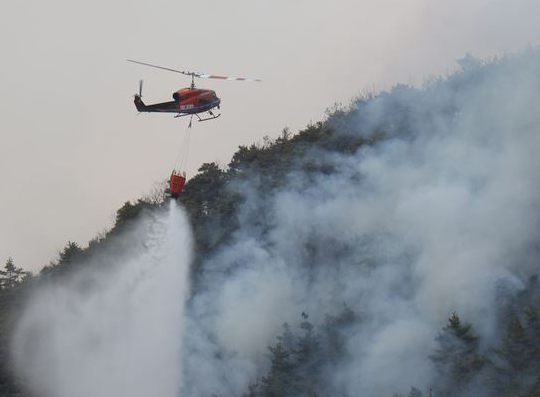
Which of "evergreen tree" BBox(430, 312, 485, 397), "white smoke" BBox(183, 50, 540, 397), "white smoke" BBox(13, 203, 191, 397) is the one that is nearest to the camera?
"evergreen tree" BBox(430, 312, 485, 397)

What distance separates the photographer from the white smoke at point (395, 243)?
71125 millimetres

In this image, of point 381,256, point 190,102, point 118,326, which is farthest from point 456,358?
point 118,326

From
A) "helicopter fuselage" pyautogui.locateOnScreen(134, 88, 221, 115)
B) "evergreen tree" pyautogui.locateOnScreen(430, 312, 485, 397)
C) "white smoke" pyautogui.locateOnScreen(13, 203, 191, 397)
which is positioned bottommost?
"evergreen tree" pyautogui.locateOnScreen(430, 312, 485, 397)

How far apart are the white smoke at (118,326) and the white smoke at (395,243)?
2104 mm

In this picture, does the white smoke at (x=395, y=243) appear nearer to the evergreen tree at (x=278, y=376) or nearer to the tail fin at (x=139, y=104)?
the evergreen tree at (x=278, y=376)

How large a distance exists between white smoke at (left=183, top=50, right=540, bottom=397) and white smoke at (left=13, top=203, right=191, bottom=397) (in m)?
2.10

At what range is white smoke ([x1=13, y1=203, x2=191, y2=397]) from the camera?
77.4 metres

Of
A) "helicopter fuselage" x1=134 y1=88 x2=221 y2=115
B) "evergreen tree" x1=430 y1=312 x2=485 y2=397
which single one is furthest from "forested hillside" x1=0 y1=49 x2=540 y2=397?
"helicopter fuselage" x1=134 y1=88 x2=221 y2=115

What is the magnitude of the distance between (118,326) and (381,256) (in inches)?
686

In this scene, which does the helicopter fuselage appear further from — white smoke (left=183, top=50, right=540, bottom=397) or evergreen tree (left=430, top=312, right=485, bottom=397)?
evergreen tree (left=430, top=312, right=485, bottom=397)

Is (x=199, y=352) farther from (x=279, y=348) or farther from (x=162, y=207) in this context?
(x=162, y=207)

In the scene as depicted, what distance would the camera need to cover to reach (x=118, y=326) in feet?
266

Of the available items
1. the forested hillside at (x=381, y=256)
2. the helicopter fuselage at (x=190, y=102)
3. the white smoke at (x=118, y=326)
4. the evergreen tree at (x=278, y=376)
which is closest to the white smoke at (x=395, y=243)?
the forested hillside at (x=381, y=256)

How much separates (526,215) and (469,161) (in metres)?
5.90
